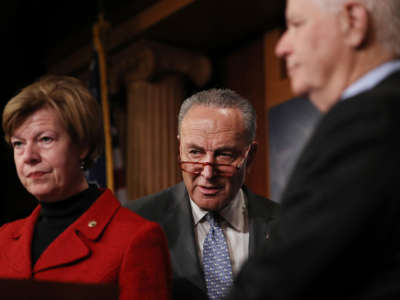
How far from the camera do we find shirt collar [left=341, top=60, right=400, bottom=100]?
4.60 ft

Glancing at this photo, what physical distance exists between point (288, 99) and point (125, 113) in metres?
2.11

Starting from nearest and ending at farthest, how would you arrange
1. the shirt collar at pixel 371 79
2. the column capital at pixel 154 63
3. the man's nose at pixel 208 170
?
1. the shirt collar at pixel 371 79
2. the man's nose at pixel 208 170
3. the column capital at pixel 154 63

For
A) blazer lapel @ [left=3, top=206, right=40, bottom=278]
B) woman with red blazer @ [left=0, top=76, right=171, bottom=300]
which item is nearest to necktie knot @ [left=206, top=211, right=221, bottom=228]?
woman with red blazer @ [left=0, top=76, right=171, bottom=300]

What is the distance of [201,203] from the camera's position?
9.34ft

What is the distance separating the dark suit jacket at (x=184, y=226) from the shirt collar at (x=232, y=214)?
0.03 meters

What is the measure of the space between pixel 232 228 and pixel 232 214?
0.22 ft

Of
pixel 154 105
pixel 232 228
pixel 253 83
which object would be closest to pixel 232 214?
pixel 232 228

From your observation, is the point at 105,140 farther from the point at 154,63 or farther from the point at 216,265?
the point at 216,265

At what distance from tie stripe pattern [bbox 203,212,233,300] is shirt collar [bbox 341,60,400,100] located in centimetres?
147

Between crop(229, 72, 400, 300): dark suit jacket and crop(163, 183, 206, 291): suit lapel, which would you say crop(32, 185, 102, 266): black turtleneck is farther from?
crop(229, 72, 400, 300): dark suit jacket

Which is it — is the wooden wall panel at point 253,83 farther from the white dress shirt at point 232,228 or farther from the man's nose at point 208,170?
the man's nose at point 208,170

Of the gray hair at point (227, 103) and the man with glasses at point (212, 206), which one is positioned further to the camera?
the gray hair at point (227, 103)

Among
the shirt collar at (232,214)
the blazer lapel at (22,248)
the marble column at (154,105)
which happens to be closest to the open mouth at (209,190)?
the shirt collar at (232,214)

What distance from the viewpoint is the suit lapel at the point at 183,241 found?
2.71 meters
